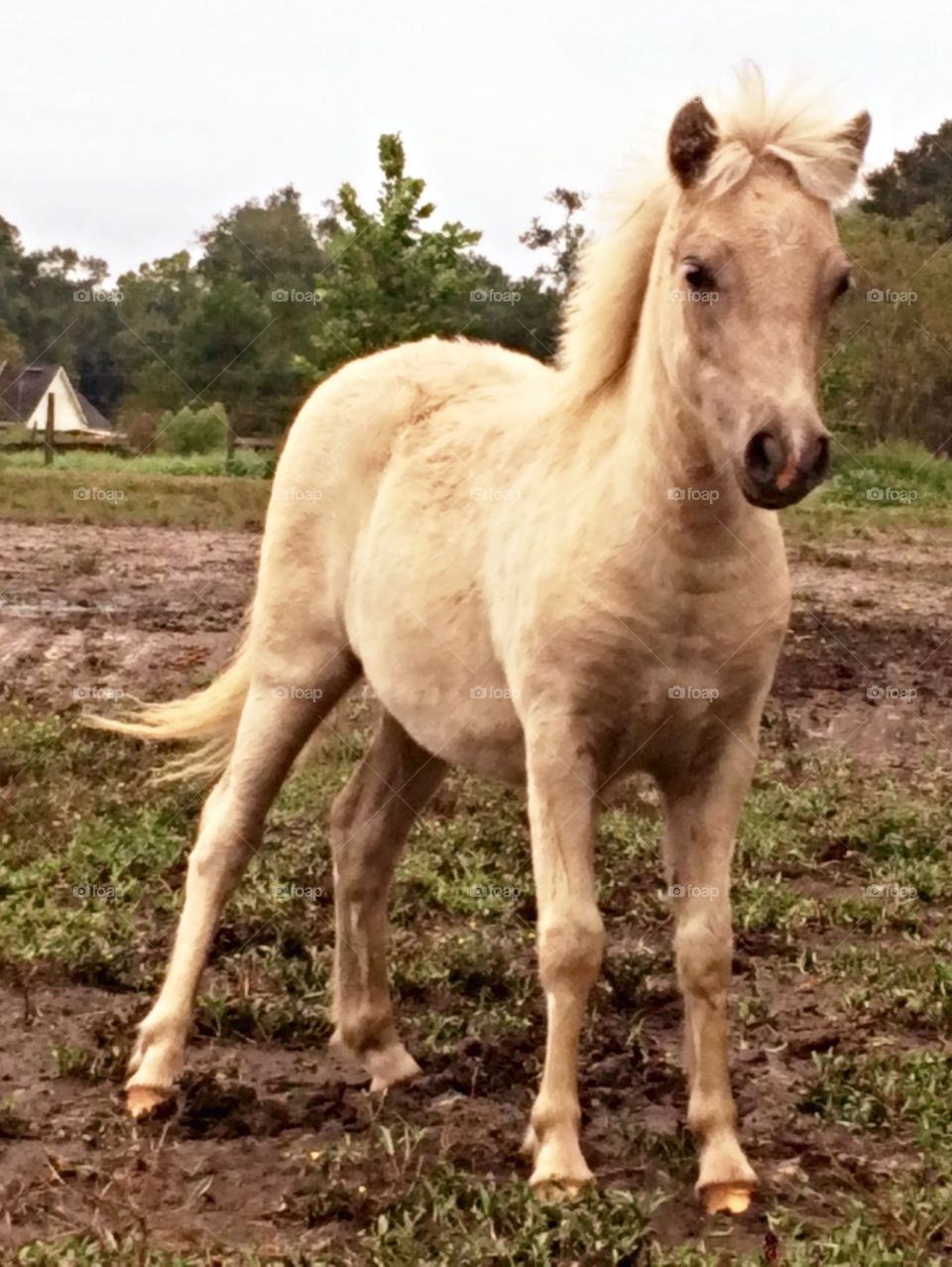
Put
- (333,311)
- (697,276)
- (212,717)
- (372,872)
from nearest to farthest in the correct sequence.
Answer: (697,276)
(372,872)
(212,717)
(333,311)

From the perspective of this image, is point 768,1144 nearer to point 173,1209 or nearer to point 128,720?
point 173,1209

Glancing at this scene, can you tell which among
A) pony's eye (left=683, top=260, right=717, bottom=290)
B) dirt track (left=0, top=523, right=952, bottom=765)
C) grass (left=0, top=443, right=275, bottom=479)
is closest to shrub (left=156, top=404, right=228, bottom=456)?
grass (left=0, top=443, right=275, bottom=479)

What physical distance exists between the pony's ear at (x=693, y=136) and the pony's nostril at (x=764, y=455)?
0.75 m

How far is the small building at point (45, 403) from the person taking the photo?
82.1ft

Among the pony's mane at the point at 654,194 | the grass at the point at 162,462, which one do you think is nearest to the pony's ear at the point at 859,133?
the pony's mane at the point at 654,194

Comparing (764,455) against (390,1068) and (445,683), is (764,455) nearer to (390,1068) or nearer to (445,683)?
(445,683)

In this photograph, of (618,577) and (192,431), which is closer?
(618,577)

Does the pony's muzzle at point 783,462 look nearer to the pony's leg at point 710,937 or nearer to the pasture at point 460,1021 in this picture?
the pony's leg at point 710,937

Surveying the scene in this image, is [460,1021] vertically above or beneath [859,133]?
beneath

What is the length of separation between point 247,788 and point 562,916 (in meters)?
1.54

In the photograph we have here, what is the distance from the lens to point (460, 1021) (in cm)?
480

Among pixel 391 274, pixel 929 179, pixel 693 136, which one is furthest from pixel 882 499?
pixel 693 136

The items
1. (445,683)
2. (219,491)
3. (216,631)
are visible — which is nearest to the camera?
(445,683)

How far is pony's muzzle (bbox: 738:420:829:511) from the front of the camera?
3.10 m
